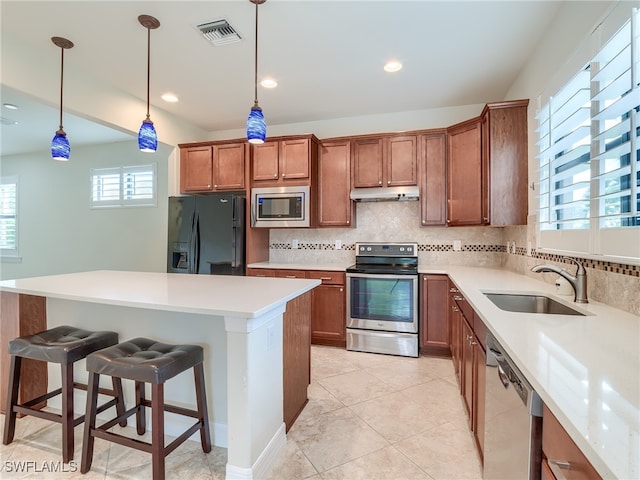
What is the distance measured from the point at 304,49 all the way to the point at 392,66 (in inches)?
31.9

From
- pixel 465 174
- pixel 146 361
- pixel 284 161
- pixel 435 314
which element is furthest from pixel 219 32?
pixel 435 314

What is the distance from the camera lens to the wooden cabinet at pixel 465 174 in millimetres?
2986

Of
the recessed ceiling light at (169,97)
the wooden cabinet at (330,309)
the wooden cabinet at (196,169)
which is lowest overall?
the wooden cabinet at (330,309)

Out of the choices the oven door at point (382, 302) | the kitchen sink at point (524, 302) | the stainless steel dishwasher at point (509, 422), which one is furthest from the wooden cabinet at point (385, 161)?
the stainless steel dishwasher at point (509, 422)

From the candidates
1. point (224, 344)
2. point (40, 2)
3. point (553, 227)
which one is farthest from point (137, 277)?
point (553, 227)

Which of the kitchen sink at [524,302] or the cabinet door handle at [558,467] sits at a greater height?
the kitchen sink at [524,302]

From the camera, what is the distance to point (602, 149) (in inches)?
58.7

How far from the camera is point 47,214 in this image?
544 cm

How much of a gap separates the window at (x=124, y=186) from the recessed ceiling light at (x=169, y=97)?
152 centimetres

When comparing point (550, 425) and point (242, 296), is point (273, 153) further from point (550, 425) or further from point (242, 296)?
point (550, 425)

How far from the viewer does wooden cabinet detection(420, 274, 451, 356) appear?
3.16 meters

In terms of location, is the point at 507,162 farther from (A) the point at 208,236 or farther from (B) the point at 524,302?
(A) the point at 208,236

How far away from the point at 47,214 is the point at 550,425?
23.4ft

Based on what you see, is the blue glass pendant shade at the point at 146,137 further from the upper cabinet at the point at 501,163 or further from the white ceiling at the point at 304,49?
the upper cabinet at the point at 501,163
